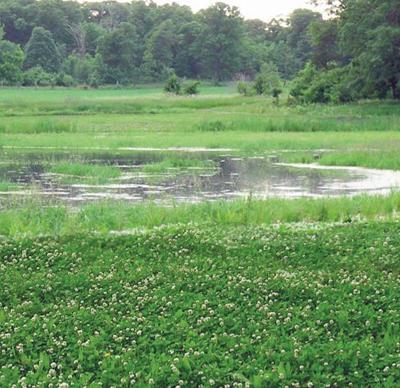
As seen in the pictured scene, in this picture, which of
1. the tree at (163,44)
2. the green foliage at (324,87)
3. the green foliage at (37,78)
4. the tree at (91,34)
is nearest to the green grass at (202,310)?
the green foliage at (324,87)

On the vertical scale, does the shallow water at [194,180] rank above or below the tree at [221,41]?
below

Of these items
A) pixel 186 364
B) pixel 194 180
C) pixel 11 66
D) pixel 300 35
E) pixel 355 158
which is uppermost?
pixel 300 35

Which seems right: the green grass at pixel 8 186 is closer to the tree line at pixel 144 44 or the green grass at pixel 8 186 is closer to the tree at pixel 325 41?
the tree at pixel 325 41

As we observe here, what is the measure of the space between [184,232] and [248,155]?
22624mm

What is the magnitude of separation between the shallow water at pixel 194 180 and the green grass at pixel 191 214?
5.39 ft

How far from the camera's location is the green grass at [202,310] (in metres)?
8.39

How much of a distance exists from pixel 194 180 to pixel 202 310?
641 inches

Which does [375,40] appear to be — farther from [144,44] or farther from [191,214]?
[144,44]

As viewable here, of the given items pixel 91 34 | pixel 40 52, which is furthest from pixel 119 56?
pixel 91 34

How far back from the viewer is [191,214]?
17359 mm

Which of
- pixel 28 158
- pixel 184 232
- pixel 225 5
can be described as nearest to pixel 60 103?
pixel 28 158

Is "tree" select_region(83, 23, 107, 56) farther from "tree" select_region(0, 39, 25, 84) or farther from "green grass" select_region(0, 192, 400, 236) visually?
"green grass" select_region(0, 192, 400, 236)

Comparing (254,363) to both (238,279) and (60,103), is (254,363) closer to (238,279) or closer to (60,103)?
(238,279)

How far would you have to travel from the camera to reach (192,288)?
10836 mm
